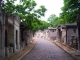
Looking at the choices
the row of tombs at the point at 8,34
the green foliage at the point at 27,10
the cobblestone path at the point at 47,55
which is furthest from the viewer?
the green foliage at the point at 27,10

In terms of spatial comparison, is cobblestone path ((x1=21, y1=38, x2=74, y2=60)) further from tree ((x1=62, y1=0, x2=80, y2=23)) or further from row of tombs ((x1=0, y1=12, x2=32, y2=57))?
tree ((x1=62, y1=0, x2=80, y2=23))

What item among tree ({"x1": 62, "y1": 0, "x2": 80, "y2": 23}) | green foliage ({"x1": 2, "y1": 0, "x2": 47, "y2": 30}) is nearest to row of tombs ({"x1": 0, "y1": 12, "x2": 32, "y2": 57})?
green foliage ({"x1": 2, "y1": 0, "x2": 47, "y2": 30})

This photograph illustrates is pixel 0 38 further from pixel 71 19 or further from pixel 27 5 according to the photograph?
pixel 71 19

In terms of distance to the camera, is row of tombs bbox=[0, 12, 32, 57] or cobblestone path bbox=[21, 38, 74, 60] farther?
cobblestone path bbox=[21, 38, 74, 60]

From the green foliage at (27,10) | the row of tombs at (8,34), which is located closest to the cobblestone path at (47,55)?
the row of tombs at (8,34)

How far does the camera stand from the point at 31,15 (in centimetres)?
3244

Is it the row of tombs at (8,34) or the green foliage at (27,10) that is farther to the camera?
the green foliage at (27,10)

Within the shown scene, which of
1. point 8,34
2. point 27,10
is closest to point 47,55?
point 8,34

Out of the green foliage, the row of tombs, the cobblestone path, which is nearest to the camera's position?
the row of tombs

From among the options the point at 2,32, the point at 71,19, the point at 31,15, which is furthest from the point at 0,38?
the point at 71,19

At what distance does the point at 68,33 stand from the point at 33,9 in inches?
328

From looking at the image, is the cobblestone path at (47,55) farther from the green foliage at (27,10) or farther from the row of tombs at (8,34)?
the green foliage at (27,10)

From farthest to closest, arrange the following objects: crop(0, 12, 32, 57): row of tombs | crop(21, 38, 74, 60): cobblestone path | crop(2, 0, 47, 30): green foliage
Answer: crop(2, 0, 47, 30): green foliage < crop(21, 38, 74, 60): cobblestone path < crop(0, 12, 32, 57): row of tombs

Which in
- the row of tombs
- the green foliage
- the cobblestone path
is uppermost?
the green foliage
